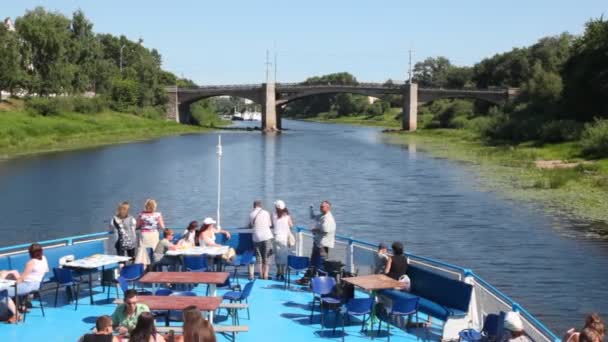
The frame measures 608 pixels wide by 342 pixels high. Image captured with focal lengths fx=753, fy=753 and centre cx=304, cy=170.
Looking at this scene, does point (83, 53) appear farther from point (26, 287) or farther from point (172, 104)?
point (26, 287)

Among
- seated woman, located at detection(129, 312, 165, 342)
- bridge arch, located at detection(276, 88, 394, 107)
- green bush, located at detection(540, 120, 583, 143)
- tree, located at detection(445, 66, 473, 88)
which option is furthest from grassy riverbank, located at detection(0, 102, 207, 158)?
tree, located at detection(445, 66, 473, 88)

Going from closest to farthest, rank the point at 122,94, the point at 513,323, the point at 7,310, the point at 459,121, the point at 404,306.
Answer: the point at 513,323
the point at 404,306
the point at 7,310
the point at 459,121
the point at 122,94

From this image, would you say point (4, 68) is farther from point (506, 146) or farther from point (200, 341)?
point (200, 341)

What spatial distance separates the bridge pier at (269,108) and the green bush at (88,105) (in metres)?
26.2

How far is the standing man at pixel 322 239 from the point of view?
1388 centimetres

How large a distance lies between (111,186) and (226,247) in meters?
29.1

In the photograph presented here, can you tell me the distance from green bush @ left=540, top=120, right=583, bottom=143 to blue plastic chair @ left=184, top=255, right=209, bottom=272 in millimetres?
47805

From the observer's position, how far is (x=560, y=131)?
58.7 m

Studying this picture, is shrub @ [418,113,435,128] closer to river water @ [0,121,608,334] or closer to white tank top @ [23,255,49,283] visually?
river water @ [0,121,608,334]

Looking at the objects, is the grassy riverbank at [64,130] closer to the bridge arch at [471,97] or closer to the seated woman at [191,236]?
the bridge arch at [471,97]

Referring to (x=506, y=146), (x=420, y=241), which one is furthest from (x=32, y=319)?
(x=506, y=146)

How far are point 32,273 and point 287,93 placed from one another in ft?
336

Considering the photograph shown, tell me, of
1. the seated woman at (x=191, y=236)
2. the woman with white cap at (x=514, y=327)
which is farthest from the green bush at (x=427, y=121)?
the woman with white cap at (x=514, y=327)

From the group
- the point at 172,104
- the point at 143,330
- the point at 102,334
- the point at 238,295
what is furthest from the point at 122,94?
the point at 143,330
